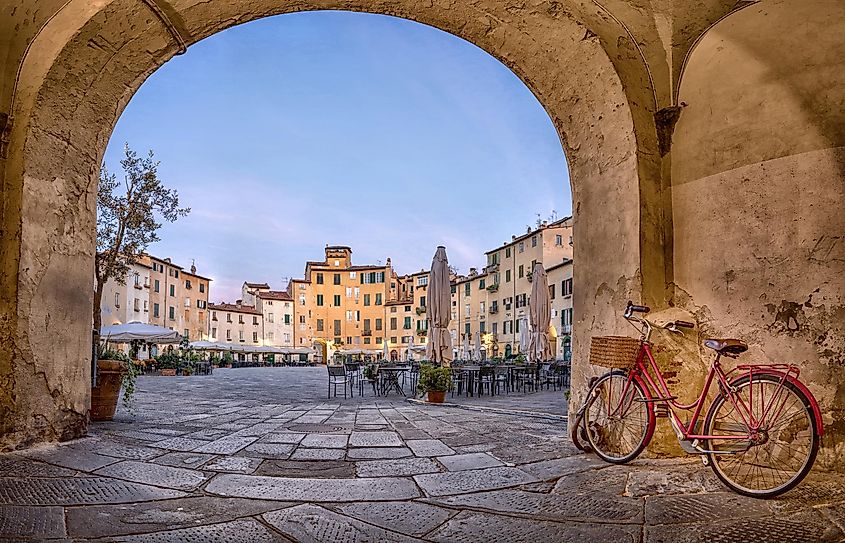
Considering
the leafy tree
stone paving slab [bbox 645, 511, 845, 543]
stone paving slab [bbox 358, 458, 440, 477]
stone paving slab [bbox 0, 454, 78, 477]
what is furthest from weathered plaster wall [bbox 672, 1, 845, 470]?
the leafy tree

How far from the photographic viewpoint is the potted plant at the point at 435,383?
10.5 metres

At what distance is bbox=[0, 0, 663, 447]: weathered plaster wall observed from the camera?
4648 millimetres

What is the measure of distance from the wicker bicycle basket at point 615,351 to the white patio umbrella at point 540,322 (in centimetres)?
1243

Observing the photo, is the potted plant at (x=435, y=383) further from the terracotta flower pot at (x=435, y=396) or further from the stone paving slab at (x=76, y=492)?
the stone paving slab at (x=76, y=492)

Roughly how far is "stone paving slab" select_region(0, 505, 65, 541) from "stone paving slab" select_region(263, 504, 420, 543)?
3.14ft

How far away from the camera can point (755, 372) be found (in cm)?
355

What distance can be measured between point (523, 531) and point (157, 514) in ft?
6.09

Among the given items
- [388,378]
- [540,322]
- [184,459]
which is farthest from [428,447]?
[540,322]

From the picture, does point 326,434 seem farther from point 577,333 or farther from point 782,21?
point 782,21

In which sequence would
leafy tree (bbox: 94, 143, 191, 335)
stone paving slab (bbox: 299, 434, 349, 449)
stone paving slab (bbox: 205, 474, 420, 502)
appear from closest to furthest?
1. stone paving slab (bbox: 205, 474, 420, 502)
2. stone paving slab (bbox: 299, 434, 349, 449)
3. leafy tree (bbox: 94, 143, 191, 335)

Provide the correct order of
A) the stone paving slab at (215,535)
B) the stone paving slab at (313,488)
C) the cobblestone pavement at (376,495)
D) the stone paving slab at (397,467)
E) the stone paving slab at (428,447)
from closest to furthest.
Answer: the stone paving slab at (215,535), the cobblestone pavement at (376,495), the stone paving slab at (313,488), the stone paving slab at (397,467), the stone paving slab at (428,447)

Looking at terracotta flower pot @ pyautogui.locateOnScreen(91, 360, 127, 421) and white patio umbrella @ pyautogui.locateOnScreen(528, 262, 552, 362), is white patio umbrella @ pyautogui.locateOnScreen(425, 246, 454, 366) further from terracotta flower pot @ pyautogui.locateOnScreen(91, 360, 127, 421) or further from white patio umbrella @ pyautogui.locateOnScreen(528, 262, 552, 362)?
terracotta flower pot @ pyautogui.locateOnScreen(91, 360, 127, 421)

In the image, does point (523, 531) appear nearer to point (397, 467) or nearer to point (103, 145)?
point (397, 467)

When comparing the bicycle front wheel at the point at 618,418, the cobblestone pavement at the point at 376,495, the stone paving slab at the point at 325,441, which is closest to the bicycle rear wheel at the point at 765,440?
the cobblestone pavement at the point at 376,495
